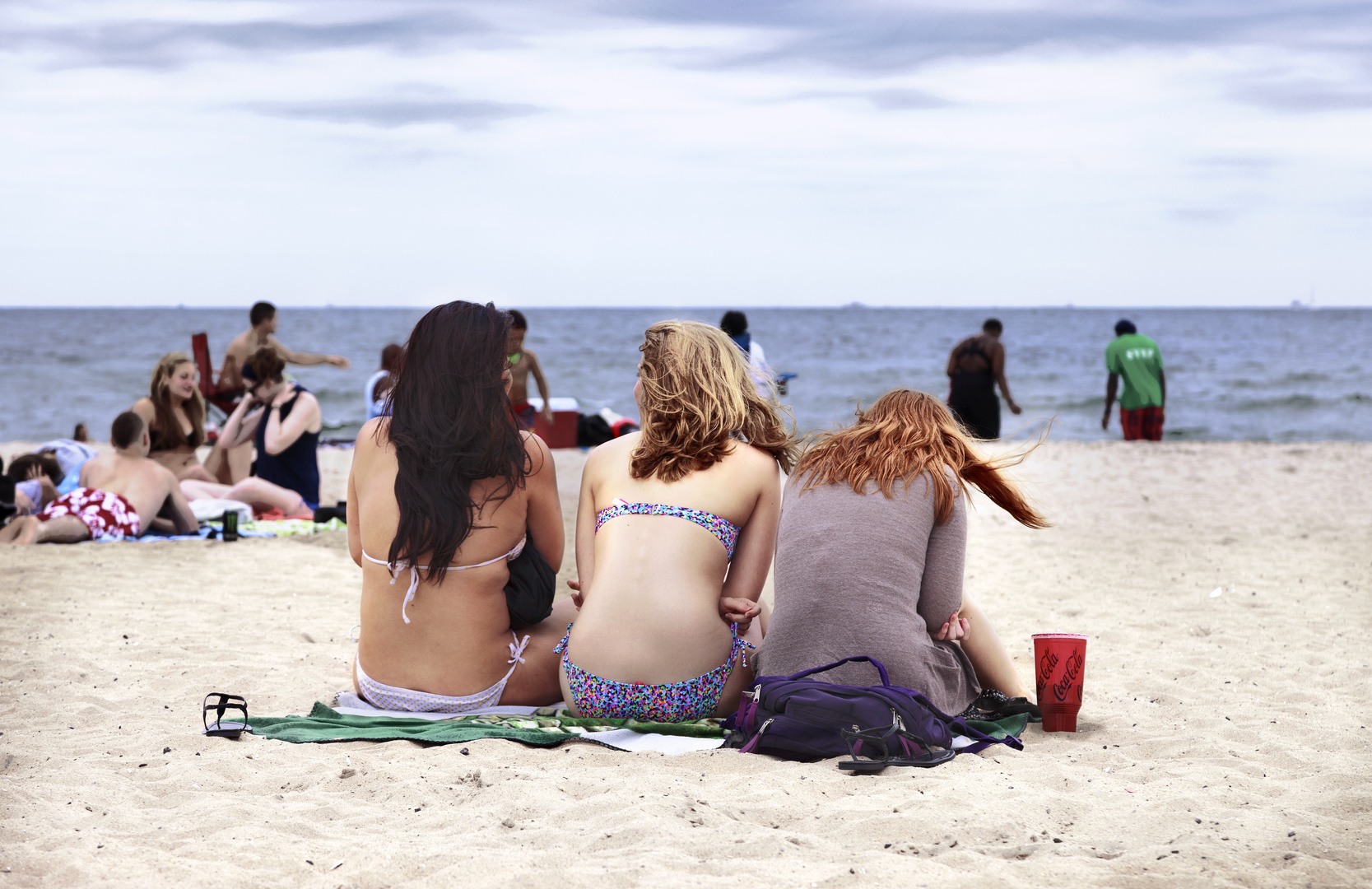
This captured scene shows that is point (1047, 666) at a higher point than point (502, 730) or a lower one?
higher

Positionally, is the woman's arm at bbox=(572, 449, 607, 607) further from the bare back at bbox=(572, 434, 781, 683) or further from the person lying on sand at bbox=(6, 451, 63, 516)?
the person lying on sand at bbox=(6, 451, 63, 516)

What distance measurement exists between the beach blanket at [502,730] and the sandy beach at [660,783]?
0.17ft

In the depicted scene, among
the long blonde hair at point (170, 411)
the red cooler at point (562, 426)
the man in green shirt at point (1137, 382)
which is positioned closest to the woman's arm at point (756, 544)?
the long blonde hair at point (170, 411)

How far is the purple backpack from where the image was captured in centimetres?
281

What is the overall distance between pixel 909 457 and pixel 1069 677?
A: 0.82m

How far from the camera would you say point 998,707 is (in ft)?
11.0

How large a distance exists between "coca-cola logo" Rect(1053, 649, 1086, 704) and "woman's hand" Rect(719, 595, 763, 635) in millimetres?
919

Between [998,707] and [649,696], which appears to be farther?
[998,707]

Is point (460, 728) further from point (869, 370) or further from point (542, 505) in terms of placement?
point (869, 370)

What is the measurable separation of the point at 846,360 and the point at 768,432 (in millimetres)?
34507

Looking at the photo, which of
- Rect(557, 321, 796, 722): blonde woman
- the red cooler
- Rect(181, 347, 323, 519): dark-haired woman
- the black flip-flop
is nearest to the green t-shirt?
the red cooler

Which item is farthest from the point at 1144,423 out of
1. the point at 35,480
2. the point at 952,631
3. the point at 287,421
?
the point at 35,480

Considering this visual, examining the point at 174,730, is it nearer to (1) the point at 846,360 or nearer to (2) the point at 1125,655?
(2) the point at 1125,655

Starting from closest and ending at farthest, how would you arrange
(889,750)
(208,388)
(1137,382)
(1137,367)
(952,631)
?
1. (889,750)
2. (952,631)
3. (208,388)
4. (1137,367)
5. (1137,382)
